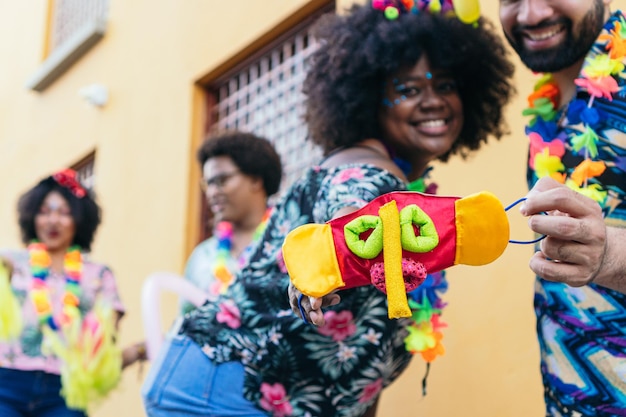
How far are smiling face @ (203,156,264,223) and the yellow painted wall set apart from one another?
1040 mm

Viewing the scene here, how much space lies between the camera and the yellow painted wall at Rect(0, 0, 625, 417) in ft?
11.8

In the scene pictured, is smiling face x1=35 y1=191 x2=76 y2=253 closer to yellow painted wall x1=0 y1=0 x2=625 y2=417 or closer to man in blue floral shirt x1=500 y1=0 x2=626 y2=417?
yellow painted wall x1=0 y1=0 x2=625 y2=417

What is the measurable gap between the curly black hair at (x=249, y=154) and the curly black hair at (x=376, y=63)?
155 cm

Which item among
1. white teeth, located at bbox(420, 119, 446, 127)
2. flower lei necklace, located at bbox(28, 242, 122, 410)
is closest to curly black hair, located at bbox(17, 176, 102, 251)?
flower lei necklace, located at bbox(28, 242, 122, 410)

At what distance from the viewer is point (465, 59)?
9.39ft

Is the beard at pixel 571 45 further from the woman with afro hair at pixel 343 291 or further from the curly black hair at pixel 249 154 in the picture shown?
the curly black hair at pixel 249 154

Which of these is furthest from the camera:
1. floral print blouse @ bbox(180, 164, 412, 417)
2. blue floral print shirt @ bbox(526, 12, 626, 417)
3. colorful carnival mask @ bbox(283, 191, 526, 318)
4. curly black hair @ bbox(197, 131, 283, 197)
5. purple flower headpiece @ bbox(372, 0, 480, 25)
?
curly black hair @ bbox(197, 131, 283, 197)

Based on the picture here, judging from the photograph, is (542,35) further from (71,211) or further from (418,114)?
(71,211)

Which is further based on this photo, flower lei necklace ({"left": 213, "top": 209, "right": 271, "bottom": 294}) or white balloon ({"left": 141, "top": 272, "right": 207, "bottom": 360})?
flower lei necklace ({"left": 213, "top": 209, "right": 271, "bottom": 294})

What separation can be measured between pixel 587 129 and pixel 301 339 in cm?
92

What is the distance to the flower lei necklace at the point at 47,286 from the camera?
418 centimetres

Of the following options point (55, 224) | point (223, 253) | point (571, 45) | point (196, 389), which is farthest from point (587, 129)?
point (55, 224)

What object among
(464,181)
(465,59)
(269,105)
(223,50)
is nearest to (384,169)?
(465,59)

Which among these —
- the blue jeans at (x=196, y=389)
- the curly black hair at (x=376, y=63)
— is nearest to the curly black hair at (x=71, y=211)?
the curly black hair at (x=376, y=63)
